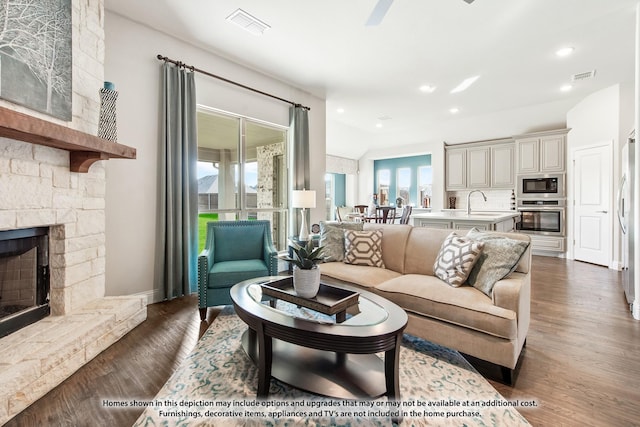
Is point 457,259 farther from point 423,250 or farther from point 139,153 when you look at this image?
point 139,153

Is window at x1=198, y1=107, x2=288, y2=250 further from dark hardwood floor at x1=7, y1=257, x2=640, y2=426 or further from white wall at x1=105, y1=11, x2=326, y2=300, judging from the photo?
dark hardwood floor at x1=7, y1=257, x2=640, y2=426

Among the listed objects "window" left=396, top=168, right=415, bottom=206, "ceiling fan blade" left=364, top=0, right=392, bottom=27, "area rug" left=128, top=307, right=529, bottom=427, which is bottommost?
"area rug" left=128, top=307, right=529, bottom=427

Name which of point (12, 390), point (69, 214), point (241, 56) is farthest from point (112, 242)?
point (241, 56)

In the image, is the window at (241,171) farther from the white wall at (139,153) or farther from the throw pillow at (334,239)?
the throw pillow at (334,239)

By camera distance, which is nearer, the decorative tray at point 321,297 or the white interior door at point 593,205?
the decorative tray at point 321,297

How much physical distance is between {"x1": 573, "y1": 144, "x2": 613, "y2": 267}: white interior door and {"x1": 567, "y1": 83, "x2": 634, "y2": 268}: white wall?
0.08 m

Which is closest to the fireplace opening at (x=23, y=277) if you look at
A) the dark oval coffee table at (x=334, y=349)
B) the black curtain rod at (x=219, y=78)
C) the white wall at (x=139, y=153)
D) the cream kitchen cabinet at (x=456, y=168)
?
the white wall at (x=139, y=153)

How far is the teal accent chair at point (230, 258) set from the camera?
106 inches

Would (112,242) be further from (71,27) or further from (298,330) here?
(298,330)

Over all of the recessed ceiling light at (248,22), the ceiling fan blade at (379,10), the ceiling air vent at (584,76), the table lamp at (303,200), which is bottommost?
the table lamp at (303,200)

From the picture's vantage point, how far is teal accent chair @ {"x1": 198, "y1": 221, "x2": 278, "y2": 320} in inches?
106

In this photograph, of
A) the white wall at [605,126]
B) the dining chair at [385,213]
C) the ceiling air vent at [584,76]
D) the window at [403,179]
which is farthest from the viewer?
the window at [403,179]

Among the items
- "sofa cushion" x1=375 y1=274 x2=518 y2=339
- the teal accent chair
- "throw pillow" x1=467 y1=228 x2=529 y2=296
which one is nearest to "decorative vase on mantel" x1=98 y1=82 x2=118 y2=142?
Result: the teal accent chair

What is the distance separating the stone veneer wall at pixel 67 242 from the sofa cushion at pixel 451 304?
213cm
